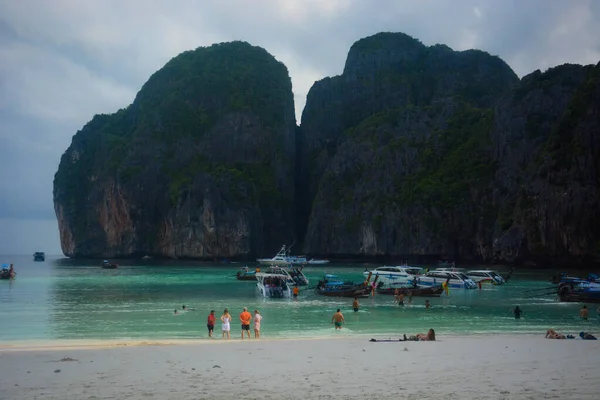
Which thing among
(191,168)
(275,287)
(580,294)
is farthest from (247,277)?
(191,168)

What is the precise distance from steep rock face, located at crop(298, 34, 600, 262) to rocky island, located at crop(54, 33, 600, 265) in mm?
298

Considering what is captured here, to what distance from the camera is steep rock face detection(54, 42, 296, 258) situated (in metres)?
133

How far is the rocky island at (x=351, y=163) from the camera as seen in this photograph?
86062 mm

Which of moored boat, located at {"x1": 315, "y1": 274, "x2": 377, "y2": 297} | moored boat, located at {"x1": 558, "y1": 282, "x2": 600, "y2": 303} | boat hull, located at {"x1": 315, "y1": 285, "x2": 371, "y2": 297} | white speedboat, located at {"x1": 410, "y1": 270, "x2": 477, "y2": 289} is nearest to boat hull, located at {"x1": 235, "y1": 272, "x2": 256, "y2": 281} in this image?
moored boat, located at {"x1": 315, "y1": 274, "x2": 377, "y2": 297}

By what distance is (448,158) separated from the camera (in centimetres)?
12612

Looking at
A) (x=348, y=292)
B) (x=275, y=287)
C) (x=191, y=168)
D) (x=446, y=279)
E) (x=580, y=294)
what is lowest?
(x=580, y=294)

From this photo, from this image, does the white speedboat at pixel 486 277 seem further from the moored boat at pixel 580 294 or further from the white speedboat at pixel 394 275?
the moored boat at pixel 580 294

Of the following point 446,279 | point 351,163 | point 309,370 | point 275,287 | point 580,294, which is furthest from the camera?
point 351,163

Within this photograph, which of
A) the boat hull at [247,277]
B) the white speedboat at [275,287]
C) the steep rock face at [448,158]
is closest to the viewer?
the white speedboat at [275,287]

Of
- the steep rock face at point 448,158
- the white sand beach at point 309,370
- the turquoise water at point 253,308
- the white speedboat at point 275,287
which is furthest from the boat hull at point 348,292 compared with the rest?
the steep rock face at point 448,158

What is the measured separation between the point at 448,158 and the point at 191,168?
2323 inches

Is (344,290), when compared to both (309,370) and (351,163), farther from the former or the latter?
(351,163)

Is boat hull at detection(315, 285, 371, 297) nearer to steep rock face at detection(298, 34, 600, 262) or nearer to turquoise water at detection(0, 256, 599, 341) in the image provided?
turquoise water at detection(0, 256, 599, 341)

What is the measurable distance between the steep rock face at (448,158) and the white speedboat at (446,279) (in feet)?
86.1
